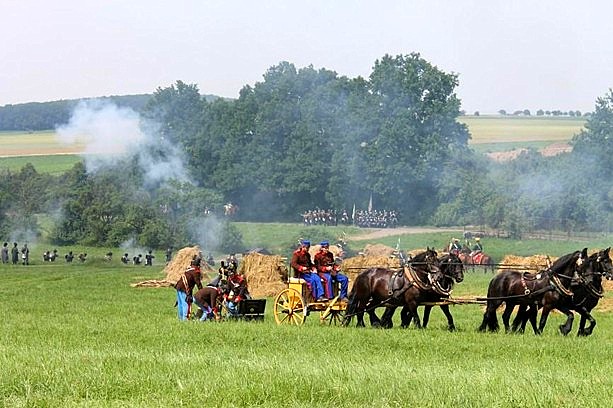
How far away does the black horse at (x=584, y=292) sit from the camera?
20031 millimetres

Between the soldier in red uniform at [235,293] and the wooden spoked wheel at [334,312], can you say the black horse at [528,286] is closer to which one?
the wooden spoked wheel at [334,312]

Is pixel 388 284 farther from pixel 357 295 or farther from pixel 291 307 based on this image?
pixel 291 307

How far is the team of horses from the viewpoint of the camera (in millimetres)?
20156

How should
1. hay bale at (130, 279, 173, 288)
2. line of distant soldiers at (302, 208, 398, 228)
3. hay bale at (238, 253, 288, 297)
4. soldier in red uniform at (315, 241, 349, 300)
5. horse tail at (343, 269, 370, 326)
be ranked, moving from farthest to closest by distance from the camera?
line of distant soldiers at (302, 208, 398, 228) → hay bale at (130, 279, 173, 288) → hay bale at (238, 253, 288, 297) → soldier in red uniform at (315, 241, 349, 300) → horse tail at (343, 269, 370, 326)

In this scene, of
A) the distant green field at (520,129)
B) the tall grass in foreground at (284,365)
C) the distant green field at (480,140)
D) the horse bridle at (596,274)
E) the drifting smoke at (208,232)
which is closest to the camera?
the tall grass in foreground at (284,365)

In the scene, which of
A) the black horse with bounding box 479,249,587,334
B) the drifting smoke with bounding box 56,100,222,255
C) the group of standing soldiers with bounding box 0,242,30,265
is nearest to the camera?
the black horse with bounding box 479,249,587,334

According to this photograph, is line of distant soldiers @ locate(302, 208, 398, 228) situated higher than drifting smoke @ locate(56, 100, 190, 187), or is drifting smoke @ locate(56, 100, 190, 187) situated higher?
drifting smoke @ locate(56, 100, 190, 187)

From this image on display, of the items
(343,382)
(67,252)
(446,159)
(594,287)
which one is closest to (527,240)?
(446,159)

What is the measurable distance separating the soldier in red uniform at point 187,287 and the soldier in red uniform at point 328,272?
10.2ft

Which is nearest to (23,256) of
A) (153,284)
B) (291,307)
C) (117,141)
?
(117,141)

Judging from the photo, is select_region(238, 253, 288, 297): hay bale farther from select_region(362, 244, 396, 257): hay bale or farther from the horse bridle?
the horse bridle

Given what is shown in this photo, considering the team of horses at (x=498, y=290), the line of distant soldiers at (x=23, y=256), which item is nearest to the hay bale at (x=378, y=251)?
the line of distant soldiers at (x=23, y=256)

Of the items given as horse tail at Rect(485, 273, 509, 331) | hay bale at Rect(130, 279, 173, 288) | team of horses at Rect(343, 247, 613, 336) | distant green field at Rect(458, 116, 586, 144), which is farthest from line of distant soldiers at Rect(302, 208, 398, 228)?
horse tail at Rect(485, 273, 509, 331)

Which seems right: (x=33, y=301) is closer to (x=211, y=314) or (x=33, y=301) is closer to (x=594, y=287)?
(x=211, y=314)
